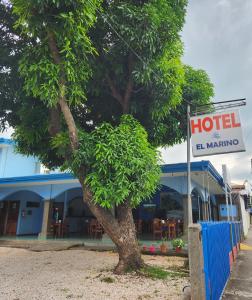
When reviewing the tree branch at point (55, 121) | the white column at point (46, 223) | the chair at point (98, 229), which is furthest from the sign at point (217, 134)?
the white column at point (46, 223)

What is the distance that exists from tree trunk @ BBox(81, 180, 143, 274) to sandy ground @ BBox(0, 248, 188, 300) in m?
0.34

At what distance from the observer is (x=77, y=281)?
6387 millimetres

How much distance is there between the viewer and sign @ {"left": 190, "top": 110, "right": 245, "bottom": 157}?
800 centimetres

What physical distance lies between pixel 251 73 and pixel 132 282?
8.36m

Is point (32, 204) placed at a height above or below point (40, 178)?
below

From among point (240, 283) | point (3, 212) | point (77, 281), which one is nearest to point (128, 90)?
point (77, 281)

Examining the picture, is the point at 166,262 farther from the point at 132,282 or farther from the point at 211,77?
the point at 211,77

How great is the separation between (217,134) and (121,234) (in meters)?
4.11

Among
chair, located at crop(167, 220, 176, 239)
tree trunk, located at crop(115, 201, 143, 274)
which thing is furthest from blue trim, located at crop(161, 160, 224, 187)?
tree trunk, located at crop(115, 201, 143, 274)

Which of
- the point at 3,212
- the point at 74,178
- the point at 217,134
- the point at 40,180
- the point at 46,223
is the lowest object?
the point at 46,223

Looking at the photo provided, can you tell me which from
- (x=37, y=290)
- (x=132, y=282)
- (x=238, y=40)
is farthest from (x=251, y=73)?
(x=37, y=290)

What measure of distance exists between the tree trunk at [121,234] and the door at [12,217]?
12.1m

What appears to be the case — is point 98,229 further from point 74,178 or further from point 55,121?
point 55,121

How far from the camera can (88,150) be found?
6.46 m
